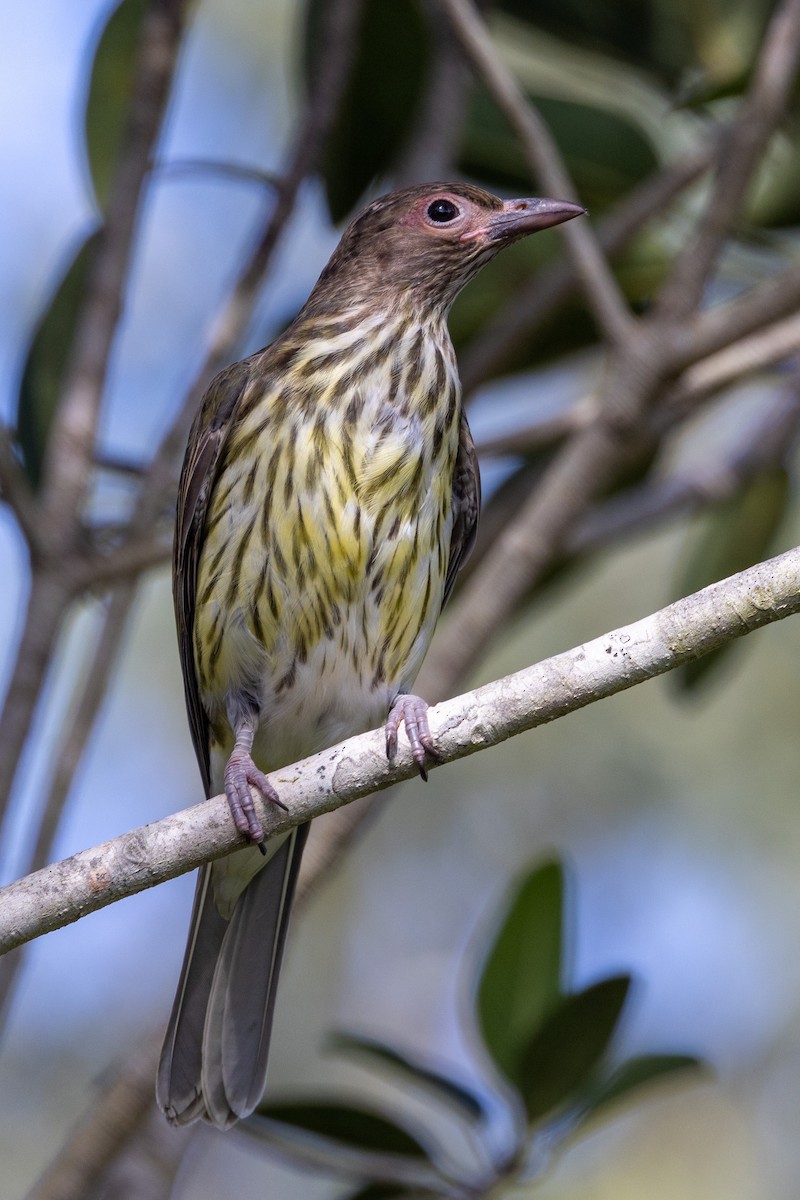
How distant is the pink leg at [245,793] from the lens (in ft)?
8.42

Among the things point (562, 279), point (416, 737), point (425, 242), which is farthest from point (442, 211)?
point (416, 737)

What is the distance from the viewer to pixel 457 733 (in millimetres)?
2420

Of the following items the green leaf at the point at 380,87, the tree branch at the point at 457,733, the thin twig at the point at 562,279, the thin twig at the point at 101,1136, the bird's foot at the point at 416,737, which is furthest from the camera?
the green leaf at the point at 380,87

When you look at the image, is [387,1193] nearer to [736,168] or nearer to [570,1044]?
[570,1044]

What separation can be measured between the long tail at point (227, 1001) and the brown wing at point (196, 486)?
474 millimetres

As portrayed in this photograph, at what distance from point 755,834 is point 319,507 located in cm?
434

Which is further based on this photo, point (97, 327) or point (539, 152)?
point (97, 327)

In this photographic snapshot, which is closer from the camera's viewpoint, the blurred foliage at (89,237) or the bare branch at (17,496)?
the bare branch at (17,496)

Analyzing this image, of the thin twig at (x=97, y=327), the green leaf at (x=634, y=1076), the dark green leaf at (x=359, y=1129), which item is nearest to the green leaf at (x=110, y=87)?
the thin twig at (x=97, y=327)

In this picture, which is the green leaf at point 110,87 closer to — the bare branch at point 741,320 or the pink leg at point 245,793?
the bare branch at point 741,320

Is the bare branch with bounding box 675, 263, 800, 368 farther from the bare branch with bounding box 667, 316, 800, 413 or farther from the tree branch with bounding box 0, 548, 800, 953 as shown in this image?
the tree branch with bounding box 0, 548, 800, 953

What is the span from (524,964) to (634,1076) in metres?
0.32

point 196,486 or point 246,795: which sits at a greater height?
point 196,486

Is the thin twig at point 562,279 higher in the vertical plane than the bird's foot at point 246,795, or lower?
higher
